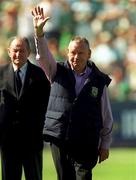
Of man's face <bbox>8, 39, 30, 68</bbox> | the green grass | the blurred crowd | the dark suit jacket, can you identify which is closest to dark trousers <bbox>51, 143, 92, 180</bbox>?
the dark suit jacket

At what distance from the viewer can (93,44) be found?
18.9 m

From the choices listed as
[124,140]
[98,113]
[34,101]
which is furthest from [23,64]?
[124,140]

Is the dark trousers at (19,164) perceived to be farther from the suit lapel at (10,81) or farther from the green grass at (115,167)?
the green grass at (115,167)

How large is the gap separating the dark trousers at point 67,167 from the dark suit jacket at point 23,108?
456 millimetres

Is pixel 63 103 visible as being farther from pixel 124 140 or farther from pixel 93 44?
pixel 93 44

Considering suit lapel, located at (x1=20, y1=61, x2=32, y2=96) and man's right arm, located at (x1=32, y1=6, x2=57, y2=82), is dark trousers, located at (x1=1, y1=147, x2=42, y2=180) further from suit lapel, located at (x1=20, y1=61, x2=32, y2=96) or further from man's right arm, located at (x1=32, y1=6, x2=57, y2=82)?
man's right arm, located at (x1=32, y1=6, x2=57, y2=82)

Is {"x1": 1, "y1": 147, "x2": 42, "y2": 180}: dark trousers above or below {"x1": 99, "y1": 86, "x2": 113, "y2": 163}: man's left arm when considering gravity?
below

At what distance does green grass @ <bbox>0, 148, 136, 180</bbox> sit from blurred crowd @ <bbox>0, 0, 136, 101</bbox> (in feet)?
7.29

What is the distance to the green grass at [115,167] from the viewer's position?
12664 millimetres

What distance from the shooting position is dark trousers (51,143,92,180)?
7.13m

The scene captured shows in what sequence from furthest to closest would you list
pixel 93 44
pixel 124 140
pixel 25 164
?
pixel 93 44 < pixel 124 140 < pixel 25 164

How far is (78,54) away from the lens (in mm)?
7035

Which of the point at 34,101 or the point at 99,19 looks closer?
the point at 34,101

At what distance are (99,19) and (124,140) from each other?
10.6 ft
